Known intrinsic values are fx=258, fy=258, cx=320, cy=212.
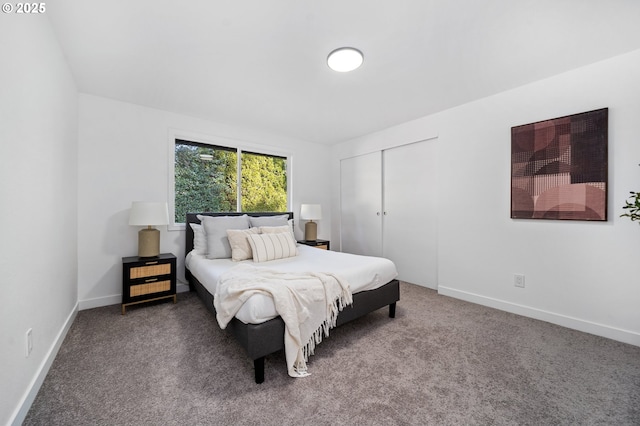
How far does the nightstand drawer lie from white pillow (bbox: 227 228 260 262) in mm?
798

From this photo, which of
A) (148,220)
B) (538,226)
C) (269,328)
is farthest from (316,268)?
(538,226)

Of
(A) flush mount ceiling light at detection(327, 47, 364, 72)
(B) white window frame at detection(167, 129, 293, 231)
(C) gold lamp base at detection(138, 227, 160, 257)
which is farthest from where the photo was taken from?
(B) white window frame at detection(167, 129, 293, 231)

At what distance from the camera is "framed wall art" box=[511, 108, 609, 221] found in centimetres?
230

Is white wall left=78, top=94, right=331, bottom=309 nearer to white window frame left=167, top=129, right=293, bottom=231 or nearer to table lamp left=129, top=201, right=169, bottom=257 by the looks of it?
white window frame left=167, top=129, right=293, bottom=231

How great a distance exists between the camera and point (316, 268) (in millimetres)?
2453

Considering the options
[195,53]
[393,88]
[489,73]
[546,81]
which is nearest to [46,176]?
[195,53]

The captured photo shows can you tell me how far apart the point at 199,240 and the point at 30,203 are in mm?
1736

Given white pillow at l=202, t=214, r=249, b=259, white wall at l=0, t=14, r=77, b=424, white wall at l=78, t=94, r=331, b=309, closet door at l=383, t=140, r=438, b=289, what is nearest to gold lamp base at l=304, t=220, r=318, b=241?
closet door at l=383, t=140, r=438, b=289

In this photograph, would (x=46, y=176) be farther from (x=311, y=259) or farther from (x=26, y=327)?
(x=311, y=259)

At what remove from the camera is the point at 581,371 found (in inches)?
70.2

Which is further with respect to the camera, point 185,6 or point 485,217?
point 485,217

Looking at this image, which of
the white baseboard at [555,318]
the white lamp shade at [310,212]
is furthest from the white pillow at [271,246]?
the white baseboard at [555,318]

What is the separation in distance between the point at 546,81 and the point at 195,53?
11.0 feet

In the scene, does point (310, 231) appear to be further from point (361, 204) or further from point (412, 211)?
point (412, 211)
